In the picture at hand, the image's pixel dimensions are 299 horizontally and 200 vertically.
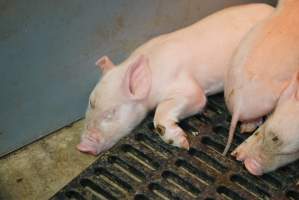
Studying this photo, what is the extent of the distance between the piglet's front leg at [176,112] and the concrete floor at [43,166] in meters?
0.39

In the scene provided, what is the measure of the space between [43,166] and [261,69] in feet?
2.81

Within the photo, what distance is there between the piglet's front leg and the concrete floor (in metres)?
0.39

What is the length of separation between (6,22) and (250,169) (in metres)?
0.84

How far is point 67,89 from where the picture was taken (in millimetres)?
1952

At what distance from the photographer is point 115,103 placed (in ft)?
5.73

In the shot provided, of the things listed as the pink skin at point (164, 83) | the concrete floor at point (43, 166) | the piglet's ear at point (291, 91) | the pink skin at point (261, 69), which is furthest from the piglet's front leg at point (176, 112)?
the concrete floor at point (43, 166)

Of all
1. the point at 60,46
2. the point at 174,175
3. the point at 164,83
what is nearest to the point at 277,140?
the point at 174,175

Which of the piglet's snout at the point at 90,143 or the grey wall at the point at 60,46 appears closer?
the grey wall at the point at 60,46

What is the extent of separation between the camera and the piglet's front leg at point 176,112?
169 centimetres

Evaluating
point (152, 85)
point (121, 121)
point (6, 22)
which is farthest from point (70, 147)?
point (6, 22)

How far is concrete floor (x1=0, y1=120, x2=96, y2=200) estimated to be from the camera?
1865 millimetres

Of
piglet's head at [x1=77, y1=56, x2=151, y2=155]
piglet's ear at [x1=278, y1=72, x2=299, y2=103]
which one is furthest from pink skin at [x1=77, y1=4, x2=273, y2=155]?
piglet's ear at [x1=278, y1=72, x2=299, y2=103]

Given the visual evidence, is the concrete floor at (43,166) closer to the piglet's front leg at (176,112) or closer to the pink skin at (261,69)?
the piglet's front leg at (176,112)

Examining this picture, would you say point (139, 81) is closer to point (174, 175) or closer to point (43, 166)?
point (174, 175)
